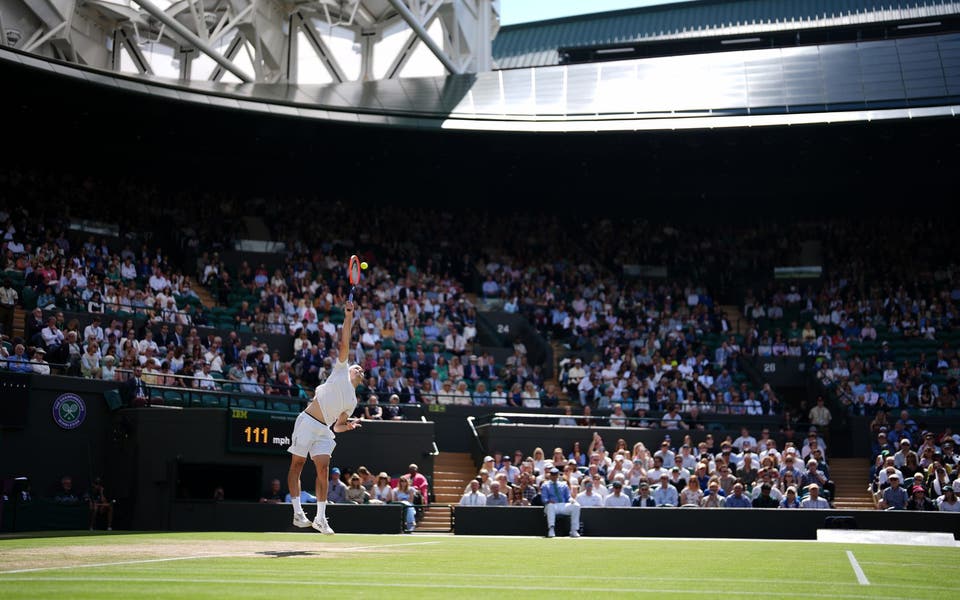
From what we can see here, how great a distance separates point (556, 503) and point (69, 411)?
10.3 meters

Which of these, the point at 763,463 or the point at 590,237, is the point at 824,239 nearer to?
the point at 590,237

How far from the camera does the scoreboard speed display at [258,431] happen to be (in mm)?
23000

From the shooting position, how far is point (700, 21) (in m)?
48.1

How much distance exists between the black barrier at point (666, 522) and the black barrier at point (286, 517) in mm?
1814

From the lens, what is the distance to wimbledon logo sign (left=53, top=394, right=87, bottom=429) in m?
22.5

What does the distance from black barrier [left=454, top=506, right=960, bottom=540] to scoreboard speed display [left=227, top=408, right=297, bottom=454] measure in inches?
186

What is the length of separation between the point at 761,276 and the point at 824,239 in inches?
114

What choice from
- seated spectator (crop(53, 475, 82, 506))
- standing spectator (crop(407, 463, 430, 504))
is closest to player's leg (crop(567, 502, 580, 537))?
standing spectator (crop(407, 463, 430, 504))

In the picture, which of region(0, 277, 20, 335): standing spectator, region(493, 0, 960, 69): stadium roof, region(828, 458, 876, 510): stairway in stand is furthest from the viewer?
region(493, 0, 960, 69): stadium roof

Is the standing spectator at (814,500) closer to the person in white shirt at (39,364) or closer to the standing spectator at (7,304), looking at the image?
the person in white shirt at (39,364)

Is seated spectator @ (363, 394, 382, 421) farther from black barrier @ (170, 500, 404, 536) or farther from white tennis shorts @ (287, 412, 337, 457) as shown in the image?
white tennis shorts @ (287, 412, 337, 457)

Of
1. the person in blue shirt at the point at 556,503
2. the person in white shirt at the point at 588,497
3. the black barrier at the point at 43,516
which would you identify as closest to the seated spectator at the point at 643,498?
the person in white shirt at the point at 588,497

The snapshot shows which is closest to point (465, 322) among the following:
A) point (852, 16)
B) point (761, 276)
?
point (761, 276)

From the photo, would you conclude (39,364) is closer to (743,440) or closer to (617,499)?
(617,499)
